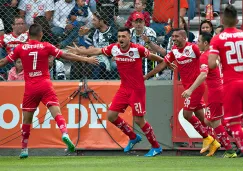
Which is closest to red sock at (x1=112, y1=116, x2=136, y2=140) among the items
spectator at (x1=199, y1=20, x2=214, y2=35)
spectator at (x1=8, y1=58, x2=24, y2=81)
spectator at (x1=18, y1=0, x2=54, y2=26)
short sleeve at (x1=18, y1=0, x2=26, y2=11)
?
spectator at (x1=199, y1=20, x2=214, y2=35)

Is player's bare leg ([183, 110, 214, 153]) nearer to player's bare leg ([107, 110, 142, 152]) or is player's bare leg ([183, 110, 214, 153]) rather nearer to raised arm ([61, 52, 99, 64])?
player's bare leg ([107, 110, 142, 152])

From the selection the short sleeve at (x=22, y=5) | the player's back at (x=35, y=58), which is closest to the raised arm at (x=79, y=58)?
the player's back at (x=35, y=58)

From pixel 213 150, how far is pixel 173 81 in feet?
5.34

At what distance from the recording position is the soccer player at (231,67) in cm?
1062

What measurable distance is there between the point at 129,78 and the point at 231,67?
14.0ft

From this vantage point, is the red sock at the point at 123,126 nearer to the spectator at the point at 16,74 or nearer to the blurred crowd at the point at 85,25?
the blurred crowd at the point at 85,25

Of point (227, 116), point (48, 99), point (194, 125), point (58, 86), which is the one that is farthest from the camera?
point (58, 86)

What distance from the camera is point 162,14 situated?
647 inches

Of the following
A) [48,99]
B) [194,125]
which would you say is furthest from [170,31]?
[48,99]

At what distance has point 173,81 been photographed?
15.8 meters

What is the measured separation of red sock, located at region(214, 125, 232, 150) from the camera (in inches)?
571

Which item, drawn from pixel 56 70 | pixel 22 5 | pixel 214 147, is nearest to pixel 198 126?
pixel 214 147

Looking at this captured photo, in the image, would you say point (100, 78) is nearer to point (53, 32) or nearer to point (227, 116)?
point (53, 32)

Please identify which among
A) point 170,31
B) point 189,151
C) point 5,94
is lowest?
point 189,151
